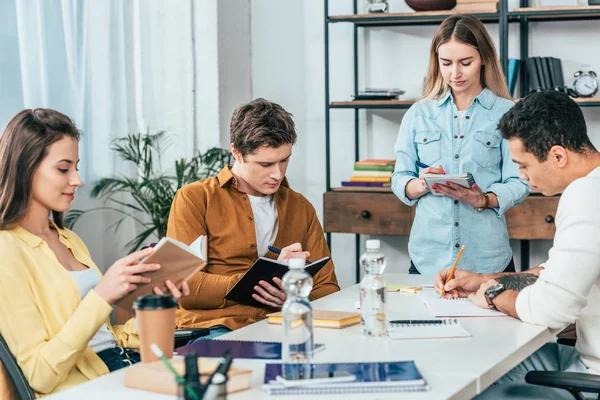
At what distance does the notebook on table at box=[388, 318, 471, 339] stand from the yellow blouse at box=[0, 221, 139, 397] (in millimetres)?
656

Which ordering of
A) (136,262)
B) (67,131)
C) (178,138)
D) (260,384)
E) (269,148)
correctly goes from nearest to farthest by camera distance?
(260,384) → (136,262) → (67,131) → (269,148) → (178,138)

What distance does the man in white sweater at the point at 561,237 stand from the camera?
1919 mm


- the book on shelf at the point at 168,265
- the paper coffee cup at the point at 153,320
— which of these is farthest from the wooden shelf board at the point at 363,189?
the paper coffee cup at the point at 153,320

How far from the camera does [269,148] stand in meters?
2.53

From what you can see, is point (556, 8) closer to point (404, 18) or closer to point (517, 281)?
point (404, 18)

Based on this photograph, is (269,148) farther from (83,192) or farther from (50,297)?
(83,192)

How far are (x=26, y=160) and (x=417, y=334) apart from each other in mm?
979

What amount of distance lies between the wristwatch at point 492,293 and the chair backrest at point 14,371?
116cm

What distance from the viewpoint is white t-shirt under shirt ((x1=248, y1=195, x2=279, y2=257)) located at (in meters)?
2.65

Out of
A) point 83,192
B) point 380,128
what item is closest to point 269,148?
point 83,192

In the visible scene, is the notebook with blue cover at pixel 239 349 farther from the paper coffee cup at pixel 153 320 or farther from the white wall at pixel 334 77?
the white wall at pixel 334 77

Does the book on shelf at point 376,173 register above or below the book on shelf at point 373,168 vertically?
below

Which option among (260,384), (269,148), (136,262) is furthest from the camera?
(269,148)

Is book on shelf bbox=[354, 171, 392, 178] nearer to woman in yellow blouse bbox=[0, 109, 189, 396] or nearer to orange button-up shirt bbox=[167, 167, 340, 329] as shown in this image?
orange button-up shirt bbox=[167, 167, 340, 329]
